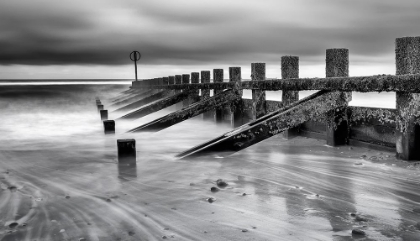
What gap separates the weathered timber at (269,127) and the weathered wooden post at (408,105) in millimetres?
978

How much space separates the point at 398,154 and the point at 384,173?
2.11 ft

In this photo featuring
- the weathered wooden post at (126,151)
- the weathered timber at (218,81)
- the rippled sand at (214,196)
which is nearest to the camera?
the rippled sand at (214,196)

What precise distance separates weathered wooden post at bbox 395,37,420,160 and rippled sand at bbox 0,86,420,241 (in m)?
0.23

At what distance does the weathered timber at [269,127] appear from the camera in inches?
177

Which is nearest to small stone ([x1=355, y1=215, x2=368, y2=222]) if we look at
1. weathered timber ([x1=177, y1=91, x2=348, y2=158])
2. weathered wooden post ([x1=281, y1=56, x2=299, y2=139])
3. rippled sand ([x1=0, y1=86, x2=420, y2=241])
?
rippled sand ([x1=0, y1=86, x2=420, y2=241])

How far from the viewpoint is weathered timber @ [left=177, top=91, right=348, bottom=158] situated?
4.49 meters

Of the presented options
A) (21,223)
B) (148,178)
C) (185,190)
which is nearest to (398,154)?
(185,190)

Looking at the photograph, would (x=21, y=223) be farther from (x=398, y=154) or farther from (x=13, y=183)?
(x=398, y=154)

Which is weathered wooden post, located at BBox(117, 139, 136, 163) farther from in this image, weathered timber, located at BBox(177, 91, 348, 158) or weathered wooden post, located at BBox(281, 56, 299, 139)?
weathered wooden post, located at BBox(281, 56, 299, 139)

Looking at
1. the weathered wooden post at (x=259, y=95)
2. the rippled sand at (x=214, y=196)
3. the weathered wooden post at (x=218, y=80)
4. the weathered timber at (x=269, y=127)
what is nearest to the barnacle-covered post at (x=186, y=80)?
the weathered wooden post at (x=218, y=80)

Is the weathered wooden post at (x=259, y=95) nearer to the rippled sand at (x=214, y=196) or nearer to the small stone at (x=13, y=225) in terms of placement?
the rippled sand at (x=214, y=196)

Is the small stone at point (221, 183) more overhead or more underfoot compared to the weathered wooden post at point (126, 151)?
more underfoot

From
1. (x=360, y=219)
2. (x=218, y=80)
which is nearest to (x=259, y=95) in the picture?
(x=218, y=80)

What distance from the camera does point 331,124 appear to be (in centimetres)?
571
